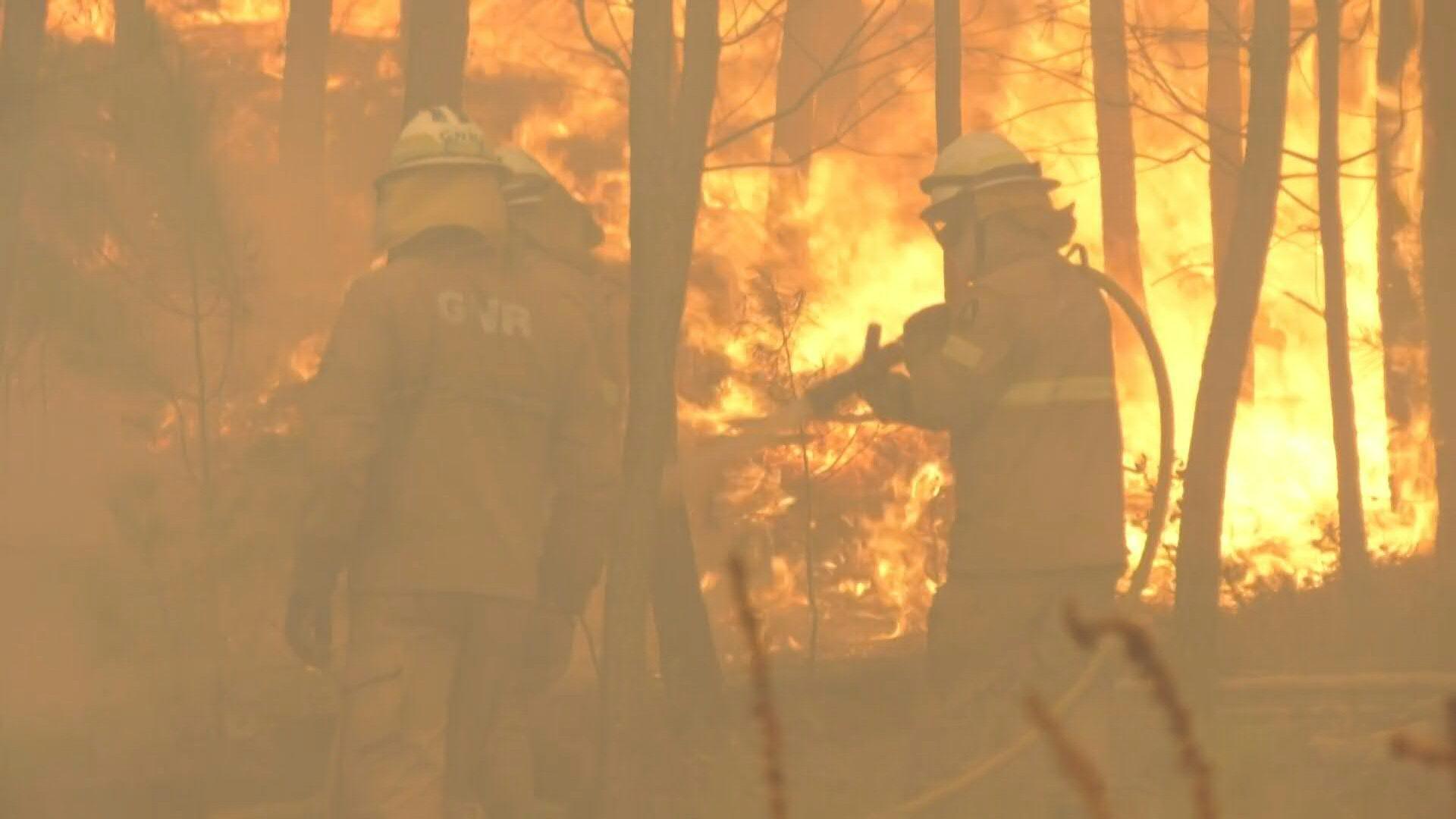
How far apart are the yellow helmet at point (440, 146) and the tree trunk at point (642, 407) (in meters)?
0.62

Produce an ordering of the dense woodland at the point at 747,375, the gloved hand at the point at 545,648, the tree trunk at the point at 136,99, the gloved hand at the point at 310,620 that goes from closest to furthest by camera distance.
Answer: the gloved hand at the point at 310,620 < the gloved hand at the point at 545,648 < the dense woodland at the point at 747,375 < the tree trunk at the point at 136,99

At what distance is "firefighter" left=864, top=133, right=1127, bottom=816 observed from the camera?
5.38 metres

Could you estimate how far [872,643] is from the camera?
Result: 1264 centimetres

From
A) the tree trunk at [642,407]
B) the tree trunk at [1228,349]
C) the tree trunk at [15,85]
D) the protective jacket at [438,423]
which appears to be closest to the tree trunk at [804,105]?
the tree trunk at [1228,349]

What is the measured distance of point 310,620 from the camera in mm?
5320

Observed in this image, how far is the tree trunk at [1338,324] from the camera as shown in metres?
10.7

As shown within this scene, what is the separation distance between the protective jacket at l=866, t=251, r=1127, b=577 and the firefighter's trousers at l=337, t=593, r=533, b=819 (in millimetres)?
1118

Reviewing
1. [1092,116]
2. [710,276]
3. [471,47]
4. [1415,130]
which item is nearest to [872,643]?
[710,276]

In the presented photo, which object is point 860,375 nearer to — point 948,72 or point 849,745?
point 849,745

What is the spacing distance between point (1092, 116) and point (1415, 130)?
20.2 ft

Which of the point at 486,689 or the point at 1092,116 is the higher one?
the point at 1092,116

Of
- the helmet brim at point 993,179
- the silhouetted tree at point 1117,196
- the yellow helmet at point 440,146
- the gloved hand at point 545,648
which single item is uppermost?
the silhouetted tree at point 1117,196

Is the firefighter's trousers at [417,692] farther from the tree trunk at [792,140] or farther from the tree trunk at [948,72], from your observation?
the tree trunk at [792,140]

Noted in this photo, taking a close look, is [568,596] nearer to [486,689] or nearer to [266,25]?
[486,689]
